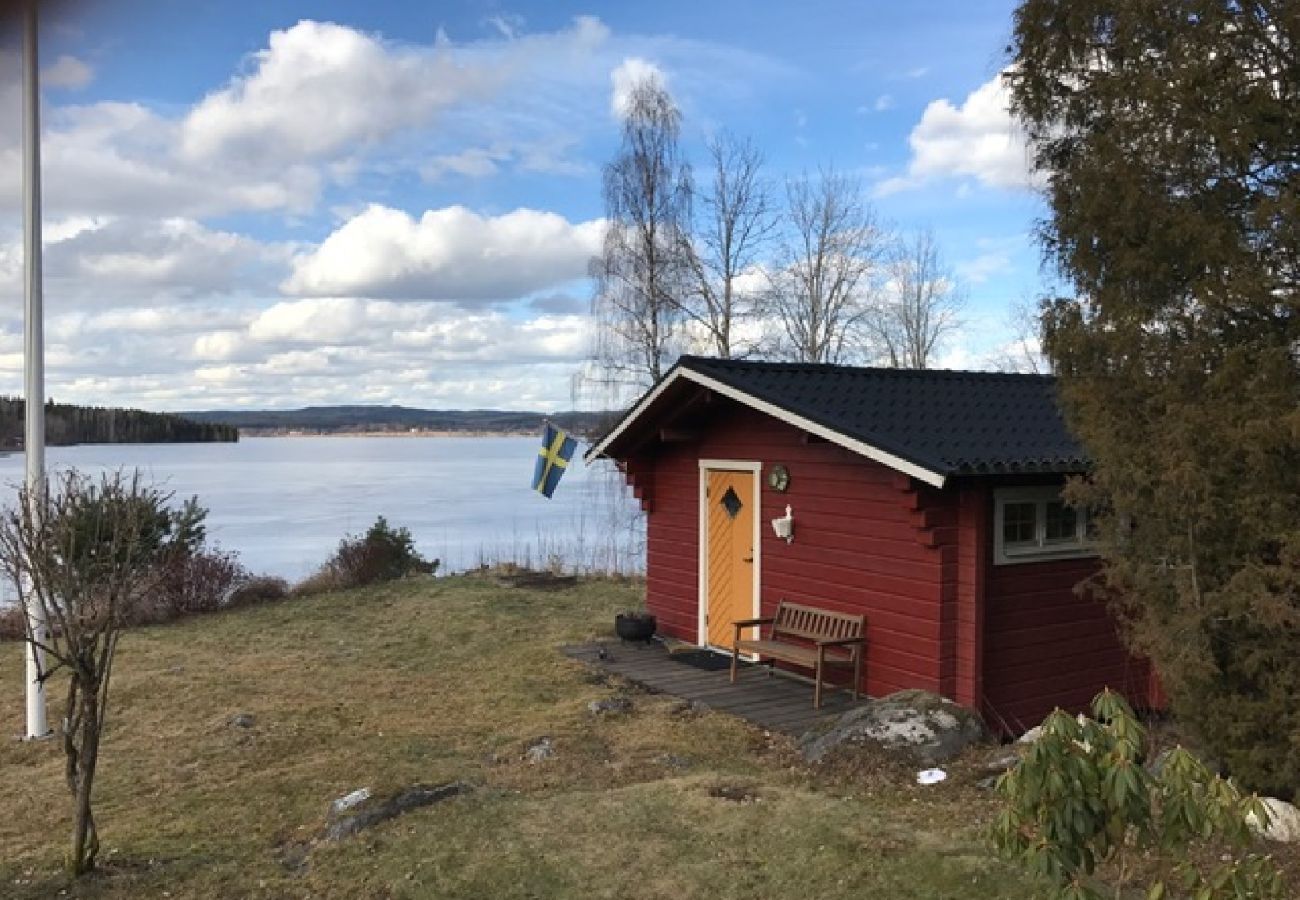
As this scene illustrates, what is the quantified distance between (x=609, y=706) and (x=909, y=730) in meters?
2.32

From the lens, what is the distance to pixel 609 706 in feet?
25.0

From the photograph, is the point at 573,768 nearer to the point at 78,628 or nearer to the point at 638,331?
the point at 78,628

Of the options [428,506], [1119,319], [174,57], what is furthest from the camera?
[428,506]

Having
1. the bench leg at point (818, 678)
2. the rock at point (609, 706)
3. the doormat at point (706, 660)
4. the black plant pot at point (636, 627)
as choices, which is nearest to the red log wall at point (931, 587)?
the bench leg at point (818, 678)

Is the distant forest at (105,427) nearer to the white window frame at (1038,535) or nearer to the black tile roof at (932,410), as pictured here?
the black tile roof at (932,410)

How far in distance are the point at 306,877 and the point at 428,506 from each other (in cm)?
2749

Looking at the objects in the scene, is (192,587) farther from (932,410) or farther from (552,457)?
(932,410)

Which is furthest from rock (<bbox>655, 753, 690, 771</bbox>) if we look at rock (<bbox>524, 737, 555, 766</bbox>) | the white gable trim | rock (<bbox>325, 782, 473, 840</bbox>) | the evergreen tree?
the evergreen tree

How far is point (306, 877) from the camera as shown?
4.55 meters

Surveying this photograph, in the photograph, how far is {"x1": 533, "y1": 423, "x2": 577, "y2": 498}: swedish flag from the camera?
12102 millimetres

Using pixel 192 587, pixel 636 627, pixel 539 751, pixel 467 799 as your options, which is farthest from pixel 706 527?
pixel 192 587

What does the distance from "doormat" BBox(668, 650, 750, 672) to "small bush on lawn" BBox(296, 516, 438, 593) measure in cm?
719

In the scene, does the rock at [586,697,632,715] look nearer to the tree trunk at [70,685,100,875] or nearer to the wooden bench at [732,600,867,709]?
the wooden bench at [732,600,867,709]

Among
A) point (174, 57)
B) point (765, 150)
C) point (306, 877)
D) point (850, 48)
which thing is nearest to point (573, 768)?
point (306, 877)
